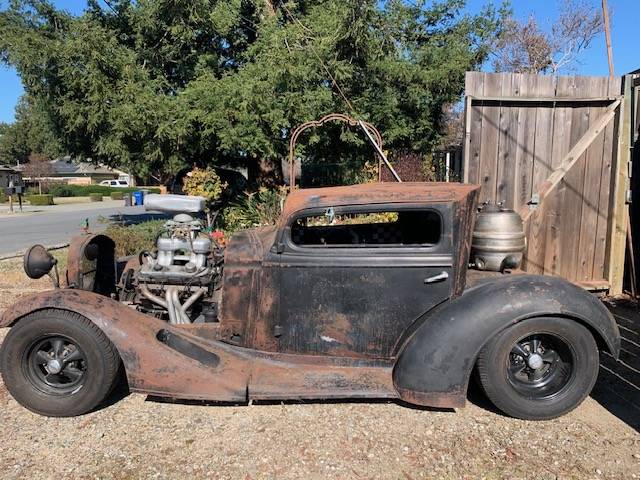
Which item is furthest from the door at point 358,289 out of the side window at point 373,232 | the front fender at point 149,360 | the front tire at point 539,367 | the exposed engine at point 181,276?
the exposed engine at point 181,276

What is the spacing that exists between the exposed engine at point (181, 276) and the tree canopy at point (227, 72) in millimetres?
4317

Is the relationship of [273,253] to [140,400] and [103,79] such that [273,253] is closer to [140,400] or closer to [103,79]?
[140,400]

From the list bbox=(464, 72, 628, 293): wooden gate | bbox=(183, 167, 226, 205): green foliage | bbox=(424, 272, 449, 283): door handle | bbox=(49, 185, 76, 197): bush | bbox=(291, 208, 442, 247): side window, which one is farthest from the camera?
bbox=(49, 185, 76, 197): bush

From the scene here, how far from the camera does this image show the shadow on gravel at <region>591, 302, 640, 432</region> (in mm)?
3424

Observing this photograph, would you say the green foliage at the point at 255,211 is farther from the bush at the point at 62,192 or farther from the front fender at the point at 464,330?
the bush at the point at 62,192

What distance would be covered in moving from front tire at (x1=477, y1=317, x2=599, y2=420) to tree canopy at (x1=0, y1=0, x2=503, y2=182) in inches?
224

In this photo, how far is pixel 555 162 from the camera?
5555mm

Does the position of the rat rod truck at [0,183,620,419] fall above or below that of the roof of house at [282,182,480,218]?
below

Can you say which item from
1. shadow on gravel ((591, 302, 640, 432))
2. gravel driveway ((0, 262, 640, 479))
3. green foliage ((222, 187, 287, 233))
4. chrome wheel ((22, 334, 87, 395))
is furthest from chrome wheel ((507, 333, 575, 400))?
green foliage ((222, 187, 287, 233))

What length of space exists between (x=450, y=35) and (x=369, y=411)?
9.10 m

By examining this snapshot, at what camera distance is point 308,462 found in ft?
9.32

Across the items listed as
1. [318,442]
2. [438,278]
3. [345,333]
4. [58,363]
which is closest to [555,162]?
[438,278]

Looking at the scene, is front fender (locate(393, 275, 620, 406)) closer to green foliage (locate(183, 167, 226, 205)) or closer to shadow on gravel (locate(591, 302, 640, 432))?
shadow on gravel (locate(591, 302, 640, 432))

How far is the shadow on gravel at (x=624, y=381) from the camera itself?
3.42m
